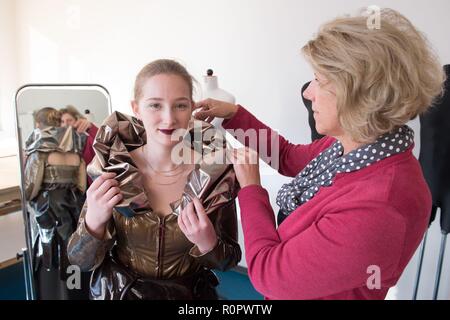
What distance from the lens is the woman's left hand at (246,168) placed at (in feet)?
2.88

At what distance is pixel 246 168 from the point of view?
0.89m

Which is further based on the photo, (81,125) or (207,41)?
(207,41)

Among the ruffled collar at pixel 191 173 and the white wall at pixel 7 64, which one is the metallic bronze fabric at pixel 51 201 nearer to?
the ruffled collar at pixel 191 173

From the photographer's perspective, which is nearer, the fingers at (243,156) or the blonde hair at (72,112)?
the fingers at (243,156)

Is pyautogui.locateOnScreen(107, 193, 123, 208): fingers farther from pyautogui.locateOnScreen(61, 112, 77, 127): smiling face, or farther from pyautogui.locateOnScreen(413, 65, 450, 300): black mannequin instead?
pyautogui.locateOnScreen(413, 65, 450, 300): black mannequin

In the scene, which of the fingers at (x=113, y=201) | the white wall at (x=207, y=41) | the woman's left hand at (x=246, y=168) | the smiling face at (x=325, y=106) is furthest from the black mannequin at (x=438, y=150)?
the fingers at (x=113, y=201)

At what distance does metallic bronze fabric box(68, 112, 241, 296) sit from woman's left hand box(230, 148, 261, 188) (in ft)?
0.20

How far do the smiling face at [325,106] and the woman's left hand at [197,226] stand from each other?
353 mm

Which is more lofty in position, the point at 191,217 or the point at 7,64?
the point at 7,64

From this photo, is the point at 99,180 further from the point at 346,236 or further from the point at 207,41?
the point at 207,41

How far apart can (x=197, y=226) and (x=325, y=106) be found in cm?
41

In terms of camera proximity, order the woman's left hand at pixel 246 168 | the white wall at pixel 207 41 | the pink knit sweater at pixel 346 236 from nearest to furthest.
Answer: the pink knit sweater at pixel 346 236, the woman's left hand at pixel 246 168, the white wall at pixel 207 41

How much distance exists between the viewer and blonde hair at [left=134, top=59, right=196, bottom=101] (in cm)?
101

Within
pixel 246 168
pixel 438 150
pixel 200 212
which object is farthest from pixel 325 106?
pixel 438 150
